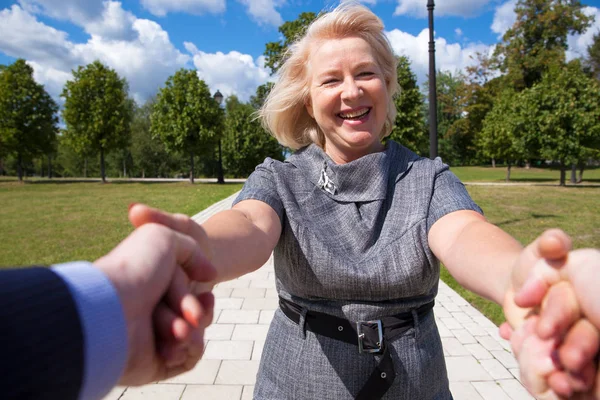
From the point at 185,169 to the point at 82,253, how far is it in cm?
5272

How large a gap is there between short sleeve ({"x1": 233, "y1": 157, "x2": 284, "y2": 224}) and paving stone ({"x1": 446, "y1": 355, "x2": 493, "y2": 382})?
293 centimetres

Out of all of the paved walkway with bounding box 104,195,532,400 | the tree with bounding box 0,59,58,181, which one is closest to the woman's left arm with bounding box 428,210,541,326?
the paved walkway with bounding box 104,195,532,400

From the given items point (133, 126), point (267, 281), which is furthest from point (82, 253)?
point (133, 126)

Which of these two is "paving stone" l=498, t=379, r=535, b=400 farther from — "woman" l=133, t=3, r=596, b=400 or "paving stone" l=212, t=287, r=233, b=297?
"paving stone" l=212, t=287, r=233, b=297

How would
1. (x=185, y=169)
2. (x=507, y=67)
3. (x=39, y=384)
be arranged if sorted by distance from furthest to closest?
(x=185, y=169) → (x=507, y=67) → (x=39, y=384)

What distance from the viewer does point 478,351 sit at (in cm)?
409

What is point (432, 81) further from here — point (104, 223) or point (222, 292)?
point (104, 223)

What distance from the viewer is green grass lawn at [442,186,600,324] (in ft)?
21.9

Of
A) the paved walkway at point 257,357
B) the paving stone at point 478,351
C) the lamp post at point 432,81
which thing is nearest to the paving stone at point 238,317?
the paved walkway at point 257,357

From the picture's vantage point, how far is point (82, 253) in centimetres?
809

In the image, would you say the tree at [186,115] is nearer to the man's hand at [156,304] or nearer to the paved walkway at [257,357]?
the paved walkway at [257,357]

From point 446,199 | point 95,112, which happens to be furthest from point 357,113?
point 95,112

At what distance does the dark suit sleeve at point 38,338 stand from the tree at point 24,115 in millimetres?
37666

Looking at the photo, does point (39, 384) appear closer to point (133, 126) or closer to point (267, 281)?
point (267, 281)
